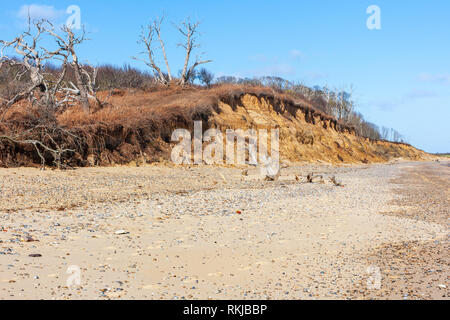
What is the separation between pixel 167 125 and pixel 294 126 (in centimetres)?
1429

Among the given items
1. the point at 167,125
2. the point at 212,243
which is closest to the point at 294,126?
the point at 167,125

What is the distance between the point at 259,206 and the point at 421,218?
3.79m

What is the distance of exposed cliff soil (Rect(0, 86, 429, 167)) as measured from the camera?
52.9 ft

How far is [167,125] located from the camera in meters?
22.3

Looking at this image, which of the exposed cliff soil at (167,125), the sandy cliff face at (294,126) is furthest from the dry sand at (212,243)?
the sandy cliff face at (294,126)

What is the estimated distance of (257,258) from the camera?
625 centimetres

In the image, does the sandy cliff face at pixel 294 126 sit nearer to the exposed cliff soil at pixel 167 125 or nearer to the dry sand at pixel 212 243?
the exposed cliff soil at pixel 167 125

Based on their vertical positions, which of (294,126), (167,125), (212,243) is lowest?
→ (212,243)

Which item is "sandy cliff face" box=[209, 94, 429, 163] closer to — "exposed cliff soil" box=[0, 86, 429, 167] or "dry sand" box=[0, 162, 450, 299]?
"exposed cliff soil" box=[0, 86, 429, 167]

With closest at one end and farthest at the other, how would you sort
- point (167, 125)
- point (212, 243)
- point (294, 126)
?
point (212, 243) < point (167, 125) < point (294, 126)

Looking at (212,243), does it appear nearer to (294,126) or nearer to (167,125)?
(167,125)

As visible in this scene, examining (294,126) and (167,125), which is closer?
(167,125)

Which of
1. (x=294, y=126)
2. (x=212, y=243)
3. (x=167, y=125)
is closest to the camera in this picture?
(x=212, y=243)
